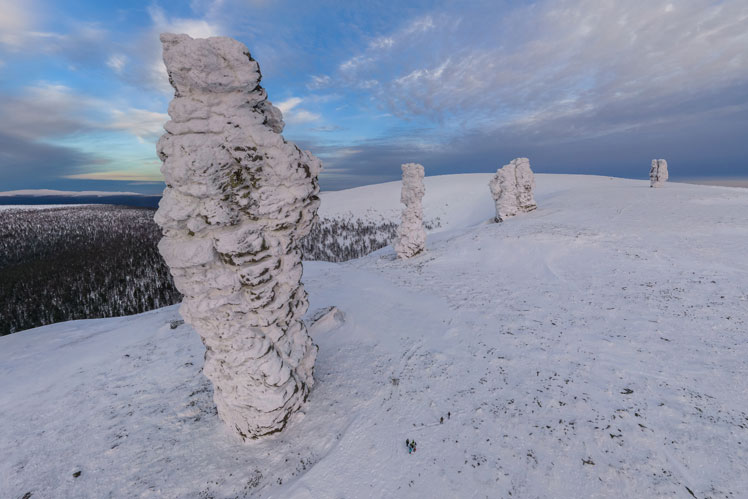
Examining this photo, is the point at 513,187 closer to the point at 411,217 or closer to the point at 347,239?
the point at 411,217

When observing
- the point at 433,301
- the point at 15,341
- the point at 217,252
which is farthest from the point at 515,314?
the point at 15,341

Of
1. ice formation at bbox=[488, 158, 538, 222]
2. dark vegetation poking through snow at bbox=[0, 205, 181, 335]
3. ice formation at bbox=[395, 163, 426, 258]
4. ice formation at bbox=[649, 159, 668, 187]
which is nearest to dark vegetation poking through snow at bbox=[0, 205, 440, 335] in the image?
dark vegetation poking through snow at bbox=[0, 205, 181, 335]

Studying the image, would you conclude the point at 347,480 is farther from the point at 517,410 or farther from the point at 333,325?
the point at 333,325

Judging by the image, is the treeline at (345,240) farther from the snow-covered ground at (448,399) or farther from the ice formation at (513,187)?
the snow-covered ground at (448,399)

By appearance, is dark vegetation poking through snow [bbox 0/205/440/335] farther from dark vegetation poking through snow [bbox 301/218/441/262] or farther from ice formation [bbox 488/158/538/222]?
ice formation [bbox 488/158/538/222]

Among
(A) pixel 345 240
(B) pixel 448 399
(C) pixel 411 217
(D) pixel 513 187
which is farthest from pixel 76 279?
(D) pixel 513 187

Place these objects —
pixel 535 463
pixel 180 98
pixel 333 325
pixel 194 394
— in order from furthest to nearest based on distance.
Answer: pixel 333 325, pixel 194 394, pixel 180 98, pixel 535 463
